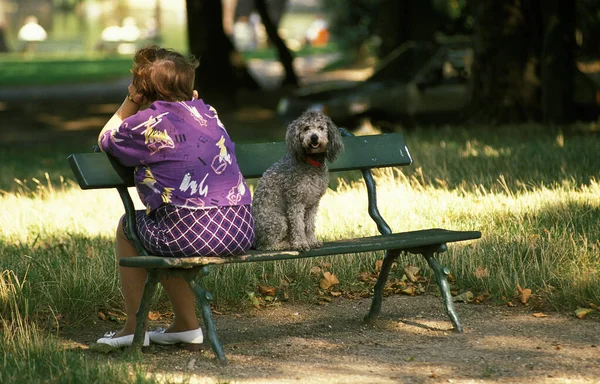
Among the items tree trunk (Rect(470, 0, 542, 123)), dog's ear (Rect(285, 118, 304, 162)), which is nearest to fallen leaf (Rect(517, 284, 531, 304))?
dog's ear (Rect(285, 118, 304, 162))

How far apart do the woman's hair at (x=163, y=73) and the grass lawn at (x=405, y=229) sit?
1337mm

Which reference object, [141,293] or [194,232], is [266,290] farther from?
[194,232]

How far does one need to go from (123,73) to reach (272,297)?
110 ft

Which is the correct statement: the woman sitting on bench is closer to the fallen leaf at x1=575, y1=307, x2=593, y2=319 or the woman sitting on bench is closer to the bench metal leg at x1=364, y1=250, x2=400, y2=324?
the bench metal leg at x1=364, y1=250, x2=400, y2=324

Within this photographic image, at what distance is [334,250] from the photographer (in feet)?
16.9

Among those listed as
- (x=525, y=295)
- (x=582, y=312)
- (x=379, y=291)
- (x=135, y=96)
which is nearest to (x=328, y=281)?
(x=379, y=291)

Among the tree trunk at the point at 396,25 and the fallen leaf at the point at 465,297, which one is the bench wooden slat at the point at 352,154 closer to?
the fallen leaf at the point at 465,297

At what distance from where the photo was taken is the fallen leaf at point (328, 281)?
6.47 metres

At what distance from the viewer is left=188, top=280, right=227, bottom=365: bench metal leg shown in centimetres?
484

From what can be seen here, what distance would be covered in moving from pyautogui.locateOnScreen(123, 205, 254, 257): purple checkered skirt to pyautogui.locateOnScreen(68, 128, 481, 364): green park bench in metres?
0.08

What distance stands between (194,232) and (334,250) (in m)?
0.72

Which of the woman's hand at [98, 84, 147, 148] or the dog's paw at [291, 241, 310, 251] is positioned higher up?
the woman's hand at [98, 84, 147, 148]

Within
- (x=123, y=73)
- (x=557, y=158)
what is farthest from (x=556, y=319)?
(x=123, y=73)

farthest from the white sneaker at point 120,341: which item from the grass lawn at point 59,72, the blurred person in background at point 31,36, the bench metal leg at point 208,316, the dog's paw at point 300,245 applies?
the blurred person in background at point 31,36
